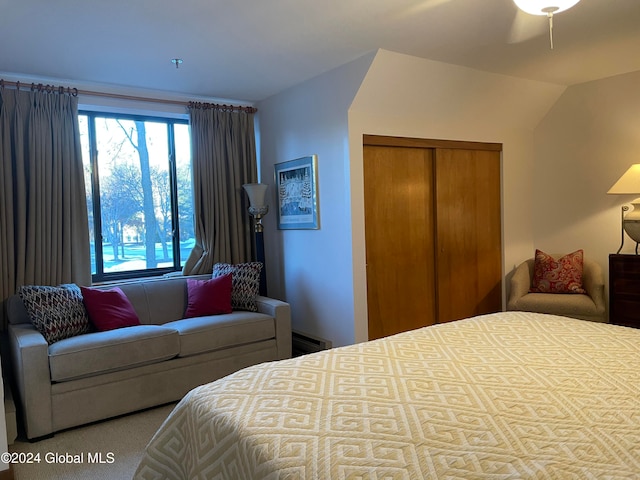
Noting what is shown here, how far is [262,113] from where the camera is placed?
4734 millimetres

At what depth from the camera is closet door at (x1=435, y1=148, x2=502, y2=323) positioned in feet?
14.4

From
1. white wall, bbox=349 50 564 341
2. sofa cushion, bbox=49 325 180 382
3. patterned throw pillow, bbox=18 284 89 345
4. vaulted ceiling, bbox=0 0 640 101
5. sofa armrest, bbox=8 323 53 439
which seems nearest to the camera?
vaulted ceiling, bbox=0 0 640 101

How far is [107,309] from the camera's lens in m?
3.44

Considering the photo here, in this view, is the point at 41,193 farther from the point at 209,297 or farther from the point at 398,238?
the point at 398,238

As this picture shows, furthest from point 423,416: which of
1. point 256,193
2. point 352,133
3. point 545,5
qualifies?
point 256,193

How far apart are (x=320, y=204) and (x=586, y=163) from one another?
105 inches

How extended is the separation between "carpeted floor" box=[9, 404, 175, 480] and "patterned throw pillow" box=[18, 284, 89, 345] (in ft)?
2.04

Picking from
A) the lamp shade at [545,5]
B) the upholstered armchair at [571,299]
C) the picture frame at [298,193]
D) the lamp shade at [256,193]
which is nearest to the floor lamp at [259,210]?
the lamp shade at [256,193]

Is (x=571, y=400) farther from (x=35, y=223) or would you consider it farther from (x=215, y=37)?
(x=35, y=223)

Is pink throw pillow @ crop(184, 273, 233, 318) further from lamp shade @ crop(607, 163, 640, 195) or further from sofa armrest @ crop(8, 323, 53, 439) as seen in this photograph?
lamp shade @ crop(607, 163, 640, 195)

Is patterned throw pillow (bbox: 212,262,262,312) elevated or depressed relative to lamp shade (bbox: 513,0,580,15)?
depressed

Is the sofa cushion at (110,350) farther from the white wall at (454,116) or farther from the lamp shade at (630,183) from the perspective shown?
the lamp shade at (630,183)

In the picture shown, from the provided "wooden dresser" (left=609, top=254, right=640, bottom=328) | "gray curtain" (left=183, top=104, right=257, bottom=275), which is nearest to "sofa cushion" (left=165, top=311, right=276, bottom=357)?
"gray curtain" (left=183, top=104, right=257, bottom=275)

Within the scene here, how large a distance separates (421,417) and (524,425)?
0.27 meters
